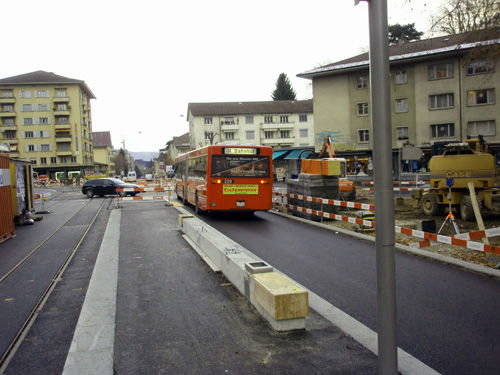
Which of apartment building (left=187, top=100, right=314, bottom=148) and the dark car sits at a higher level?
apartment building (left=187, top=100, right=314, bottom=148)

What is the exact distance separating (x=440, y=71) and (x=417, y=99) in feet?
9.92

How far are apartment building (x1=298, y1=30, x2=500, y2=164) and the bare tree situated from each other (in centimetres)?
2469

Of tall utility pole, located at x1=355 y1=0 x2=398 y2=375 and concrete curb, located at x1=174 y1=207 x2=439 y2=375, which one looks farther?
concrete curb, located at x1=174 y1=207 x2=439 y2=375

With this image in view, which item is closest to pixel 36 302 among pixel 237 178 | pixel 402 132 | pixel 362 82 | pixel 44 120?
pixel 237 178

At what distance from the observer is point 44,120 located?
92062 mm

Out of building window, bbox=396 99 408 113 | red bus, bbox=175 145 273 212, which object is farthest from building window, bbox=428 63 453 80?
red bus, bbox=175 145 273 212

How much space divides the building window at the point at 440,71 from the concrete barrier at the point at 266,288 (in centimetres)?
3885

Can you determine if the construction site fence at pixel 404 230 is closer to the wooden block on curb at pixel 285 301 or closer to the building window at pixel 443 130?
the wooden block on curb at pixel 285 301

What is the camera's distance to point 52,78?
9225 centimetres

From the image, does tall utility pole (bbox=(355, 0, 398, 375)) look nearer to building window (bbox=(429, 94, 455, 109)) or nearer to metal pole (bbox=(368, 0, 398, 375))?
metal pole (bbox=(368, 0, 398, 375))

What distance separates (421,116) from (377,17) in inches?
1703

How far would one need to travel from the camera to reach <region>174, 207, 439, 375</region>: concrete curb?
4.55 metres

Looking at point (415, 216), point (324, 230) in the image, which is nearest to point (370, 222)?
point (324, 230)

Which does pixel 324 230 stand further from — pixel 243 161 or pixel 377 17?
pixel 377 17
